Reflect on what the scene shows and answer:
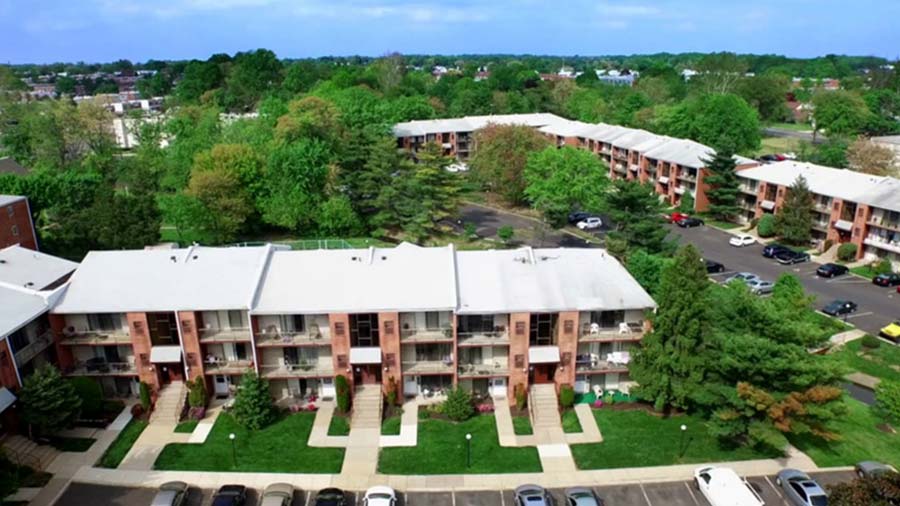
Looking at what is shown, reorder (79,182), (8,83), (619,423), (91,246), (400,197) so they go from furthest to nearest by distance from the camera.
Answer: (8,83) < (79,182) < (400,197) < (91,246) < (619,423)

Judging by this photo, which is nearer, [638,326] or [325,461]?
[325,461]

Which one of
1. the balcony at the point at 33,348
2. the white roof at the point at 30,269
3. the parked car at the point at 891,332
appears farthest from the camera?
the parked car at the point at 891,332

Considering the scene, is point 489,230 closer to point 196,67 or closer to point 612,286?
point 612,286

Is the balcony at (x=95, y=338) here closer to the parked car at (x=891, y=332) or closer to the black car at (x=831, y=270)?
the parked car at (x=891, y=332)

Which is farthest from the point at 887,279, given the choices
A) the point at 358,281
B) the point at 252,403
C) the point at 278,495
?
the point at 278,495

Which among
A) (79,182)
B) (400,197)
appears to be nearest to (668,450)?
(400,197)

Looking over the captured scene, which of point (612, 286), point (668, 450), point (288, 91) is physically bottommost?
point (668, 450)

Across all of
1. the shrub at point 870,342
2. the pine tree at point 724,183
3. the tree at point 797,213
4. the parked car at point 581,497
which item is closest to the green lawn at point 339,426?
the parked car at point 581,497
